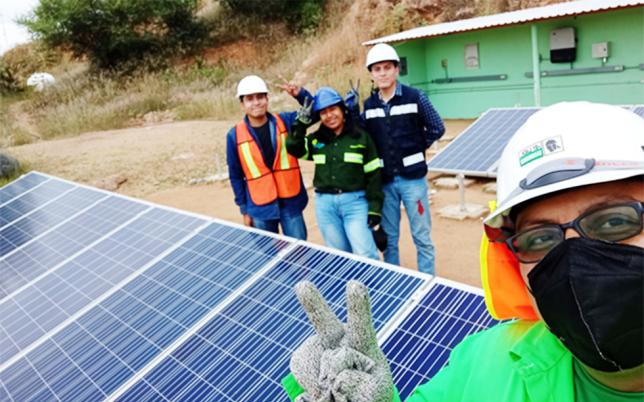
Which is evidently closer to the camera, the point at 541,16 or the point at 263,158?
the point at 263,158

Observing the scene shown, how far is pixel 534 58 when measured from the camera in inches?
486

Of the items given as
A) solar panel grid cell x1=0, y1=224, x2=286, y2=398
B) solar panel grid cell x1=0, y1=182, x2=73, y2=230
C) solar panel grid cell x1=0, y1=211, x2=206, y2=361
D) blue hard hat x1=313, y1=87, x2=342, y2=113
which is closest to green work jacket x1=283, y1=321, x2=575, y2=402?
solar panel grid cell x1=0, y1=224, x2=286, y2=398

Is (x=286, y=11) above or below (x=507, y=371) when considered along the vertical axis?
above

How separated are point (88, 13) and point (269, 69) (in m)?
10.5

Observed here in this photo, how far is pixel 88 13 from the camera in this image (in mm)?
25922

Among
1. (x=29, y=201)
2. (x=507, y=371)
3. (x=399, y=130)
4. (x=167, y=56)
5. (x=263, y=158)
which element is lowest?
(x=29, y=201)

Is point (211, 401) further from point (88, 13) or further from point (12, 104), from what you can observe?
point (88, 13)

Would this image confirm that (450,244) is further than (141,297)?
Yes

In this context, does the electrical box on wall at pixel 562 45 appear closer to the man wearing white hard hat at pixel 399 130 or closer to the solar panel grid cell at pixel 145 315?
the man wearing white hard hat at pixel 399 130

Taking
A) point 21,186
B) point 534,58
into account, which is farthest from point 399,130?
point 534,58

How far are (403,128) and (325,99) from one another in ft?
2.81

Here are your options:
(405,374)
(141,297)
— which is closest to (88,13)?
(141,297)

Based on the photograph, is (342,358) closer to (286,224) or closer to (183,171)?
(286,224)

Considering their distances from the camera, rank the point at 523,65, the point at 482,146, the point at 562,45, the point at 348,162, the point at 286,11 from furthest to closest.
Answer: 1. the point at 286,11
2. the point at 523,65
3. the point at 562,45
4. the point at 482,146
5. the point at 348,162
